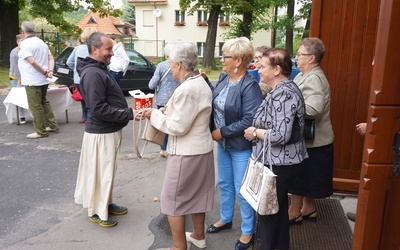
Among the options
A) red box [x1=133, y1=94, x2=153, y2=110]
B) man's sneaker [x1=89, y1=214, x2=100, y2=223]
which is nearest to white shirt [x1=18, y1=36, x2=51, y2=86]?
man's sneaker [x1=89, y1=214, x2=100, y2=223]

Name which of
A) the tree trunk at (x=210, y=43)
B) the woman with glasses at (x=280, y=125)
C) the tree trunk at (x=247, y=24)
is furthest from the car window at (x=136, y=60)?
the tree trunk at (x=247, y=24)

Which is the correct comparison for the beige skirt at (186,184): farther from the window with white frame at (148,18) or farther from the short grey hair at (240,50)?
the window with white frame at (148,18)

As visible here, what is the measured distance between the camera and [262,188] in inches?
96.7

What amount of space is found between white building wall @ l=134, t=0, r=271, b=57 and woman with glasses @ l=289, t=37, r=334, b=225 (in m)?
30.2

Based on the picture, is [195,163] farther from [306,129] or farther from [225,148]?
[306,129]

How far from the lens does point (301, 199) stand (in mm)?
3604

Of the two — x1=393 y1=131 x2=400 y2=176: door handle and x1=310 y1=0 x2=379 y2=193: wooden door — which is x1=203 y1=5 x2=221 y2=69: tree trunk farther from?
x1=393 y1=131 x2=400 y2=176: door handle

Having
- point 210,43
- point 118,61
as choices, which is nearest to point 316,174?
point 118,61

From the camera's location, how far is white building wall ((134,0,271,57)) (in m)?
33.3

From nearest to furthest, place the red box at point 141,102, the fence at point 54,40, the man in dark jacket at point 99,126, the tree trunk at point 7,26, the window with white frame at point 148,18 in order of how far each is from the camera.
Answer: the red box at point 141,102, the man in dark jacket at point 99,126, the tree trunk at point 7,26, the fence at point 54,40, the window with white frame at point 148,18

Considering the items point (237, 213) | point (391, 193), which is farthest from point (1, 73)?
point (391, 193)

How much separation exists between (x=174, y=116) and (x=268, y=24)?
18.4 meters

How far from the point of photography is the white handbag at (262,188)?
2434 millimetres

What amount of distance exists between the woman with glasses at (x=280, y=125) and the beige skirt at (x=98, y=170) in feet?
4.38
